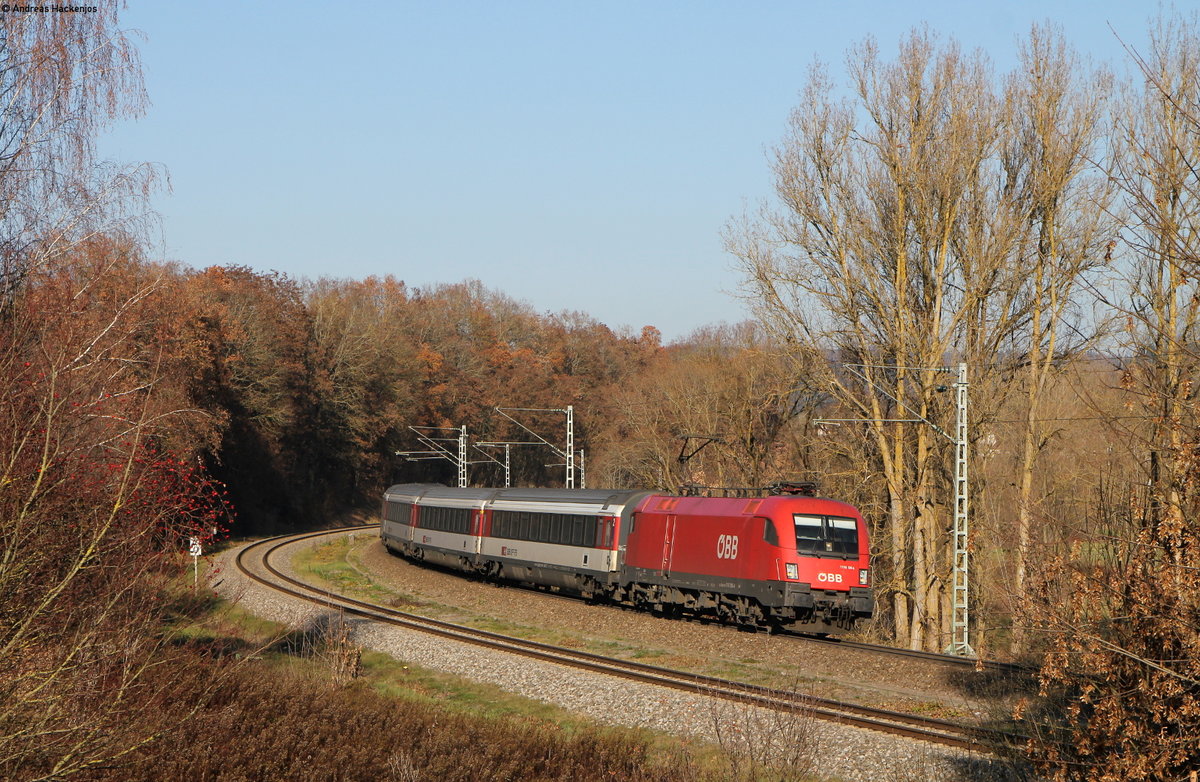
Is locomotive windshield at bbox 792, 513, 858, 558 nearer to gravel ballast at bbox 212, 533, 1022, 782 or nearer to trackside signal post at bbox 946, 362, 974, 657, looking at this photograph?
trackside signal post at bbox 946, 362, 974, 657

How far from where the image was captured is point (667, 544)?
25.5 m

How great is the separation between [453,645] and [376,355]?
55.4 meters

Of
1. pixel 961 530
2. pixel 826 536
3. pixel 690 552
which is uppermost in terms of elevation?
pixel 961 530

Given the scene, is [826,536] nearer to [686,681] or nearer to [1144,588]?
[686,681]

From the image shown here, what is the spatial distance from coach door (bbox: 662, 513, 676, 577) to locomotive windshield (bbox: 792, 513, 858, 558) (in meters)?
3.84

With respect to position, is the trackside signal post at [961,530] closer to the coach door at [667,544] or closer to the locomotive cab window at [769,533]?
the locomotive cab window at [769,533]

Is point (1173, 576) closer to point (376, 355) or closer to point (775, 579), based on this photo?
point (775, 579)

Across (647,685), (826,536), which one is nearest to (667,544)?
(826,536)

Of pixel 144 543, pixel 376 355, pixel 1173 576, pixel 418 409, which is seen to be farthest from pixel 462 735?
pixel 418 409

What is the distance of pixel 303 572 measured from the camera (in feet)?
123

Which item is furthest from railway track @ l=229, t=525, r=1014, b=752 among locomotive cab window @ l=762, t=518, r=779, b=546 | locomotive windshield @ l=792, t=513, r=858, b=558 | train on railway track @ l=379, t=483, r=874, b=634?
locomotive windshield @ l=792, t=513, r=858, b=558

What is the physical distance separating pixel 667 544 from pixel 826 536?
14.0 feet

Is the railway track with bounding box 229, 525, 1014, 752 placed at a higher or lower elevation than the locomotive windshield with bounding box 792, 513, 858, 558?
lower

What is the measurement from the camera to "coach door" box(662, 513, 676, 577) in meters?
25.3
